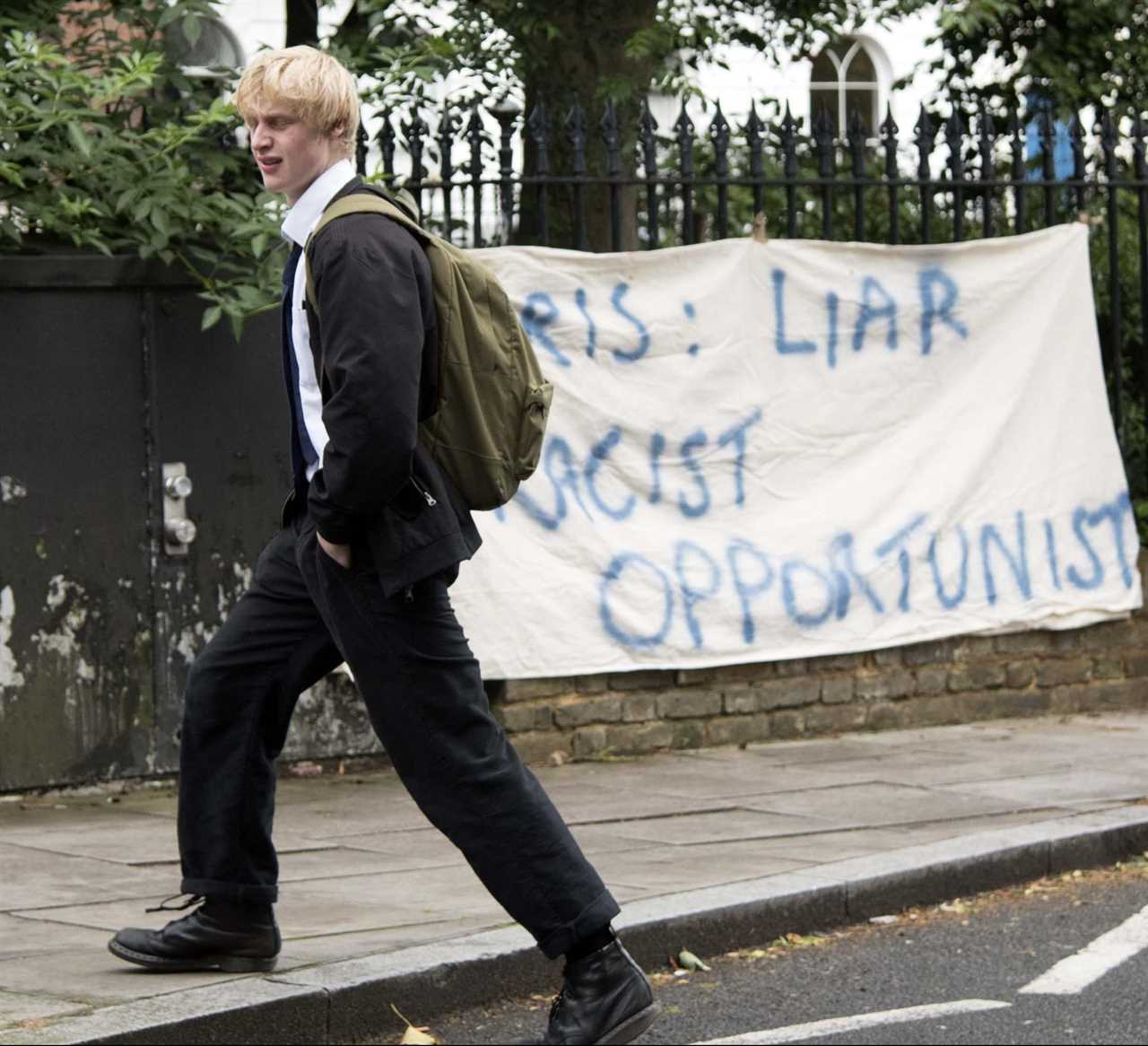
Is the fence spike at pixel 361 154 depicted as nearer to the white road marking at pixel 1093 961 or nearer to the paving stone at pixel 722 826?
the paving stone at pixel 722 826

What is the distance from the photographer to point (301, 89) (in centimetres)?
441

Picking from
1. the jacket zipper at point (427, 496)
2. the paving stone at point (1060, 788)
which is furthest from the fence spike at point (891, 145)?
the jacket zipper at point (427, 496)

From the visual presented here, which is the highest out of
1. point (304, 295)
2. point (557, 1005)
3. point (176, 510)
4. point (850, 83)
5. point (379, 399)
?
point (850, 83)

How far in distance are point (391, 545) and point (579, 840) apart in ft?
8.44

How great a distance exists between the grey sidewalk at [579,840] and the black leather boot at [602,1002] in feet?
1.59

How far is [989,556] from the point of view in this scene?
932 cm

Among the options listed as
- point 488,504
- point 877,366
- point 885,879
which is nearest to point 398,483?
point 488,504

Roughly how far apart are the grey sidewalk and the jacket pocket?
3.69 ft

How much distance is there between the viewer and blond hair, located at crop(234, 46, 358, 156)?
4418mm

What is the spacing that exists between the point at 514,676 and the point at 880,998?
10.7ft

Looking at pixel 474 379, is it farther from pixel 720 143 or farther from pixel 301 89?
pixel 720 143

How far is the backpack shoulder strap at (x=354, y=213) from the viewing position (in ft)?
14.1

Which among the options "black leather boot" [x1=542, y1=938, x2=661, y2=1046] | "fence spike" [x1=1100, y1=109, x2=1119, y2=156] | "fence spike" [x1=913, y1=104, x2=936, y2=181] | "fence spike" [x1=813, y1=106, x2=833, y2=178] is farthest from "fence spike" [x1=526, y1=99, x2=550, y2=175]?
"black leather boot" [x1=542, y1=938, x2=661, y2=1046]

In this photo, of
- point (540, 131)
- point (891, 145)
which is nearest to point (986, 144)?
point (891, 145)
